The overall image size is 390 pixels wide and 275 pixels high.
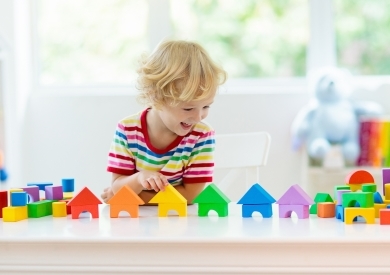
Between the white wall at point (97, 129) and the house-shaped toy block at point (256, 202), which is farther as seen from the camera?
the white wall at point (97, 129)

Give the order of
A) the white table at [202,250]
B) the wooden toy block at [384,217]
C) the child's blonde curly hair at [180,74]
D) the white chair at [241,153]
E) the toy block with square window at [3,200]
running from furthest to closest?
the white chair at [241,153] → the child's blonde curly hair at [180,74] → the toy block with square window at [3,200] → the wooden toy block at [384,217] → the white table at [202,250]

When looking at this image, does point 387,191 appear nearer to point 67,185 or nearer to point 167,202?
point 167,202

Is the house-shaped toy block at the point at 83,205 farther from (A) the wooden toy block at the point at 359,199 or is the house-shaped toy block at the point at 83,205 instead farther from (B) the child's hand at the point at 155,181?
(A) the wooden toy block at the point at 359,199

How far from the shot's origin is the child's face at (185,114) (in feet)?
4.54

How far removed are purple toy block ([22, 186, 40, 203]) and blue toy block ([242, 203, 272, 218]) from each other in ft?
1.41

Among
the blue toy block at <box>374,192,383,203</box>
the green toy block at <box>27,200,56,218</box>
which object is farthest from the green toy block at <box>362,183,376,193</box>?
the green toy block at <box>27,200,56,218</box>

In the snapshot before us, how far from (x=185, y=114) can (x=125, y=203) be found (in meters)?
0.30

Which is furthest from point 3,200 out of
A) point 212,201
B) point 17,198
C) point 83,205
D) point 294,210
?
point 294,210

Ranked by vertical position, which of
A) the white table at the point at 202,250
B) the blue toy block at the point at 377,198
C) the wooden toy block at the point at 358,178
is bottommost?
the white table at the point at 202,250

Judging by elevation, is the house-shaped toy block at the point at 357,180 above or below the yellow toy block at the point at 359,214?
above

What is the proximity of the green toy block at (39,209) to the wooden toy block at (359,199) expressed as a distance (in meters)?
0.56

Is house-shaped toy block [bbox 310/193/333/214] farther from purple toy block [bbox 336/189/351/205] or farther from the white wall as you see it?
the white wall

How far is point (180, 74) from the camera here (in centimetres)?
139

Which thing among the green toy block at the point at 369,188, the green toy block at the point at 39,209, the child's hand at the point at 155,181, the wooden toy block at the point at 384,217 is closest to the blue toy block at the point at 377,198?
the green toy block at the point at 369,188
